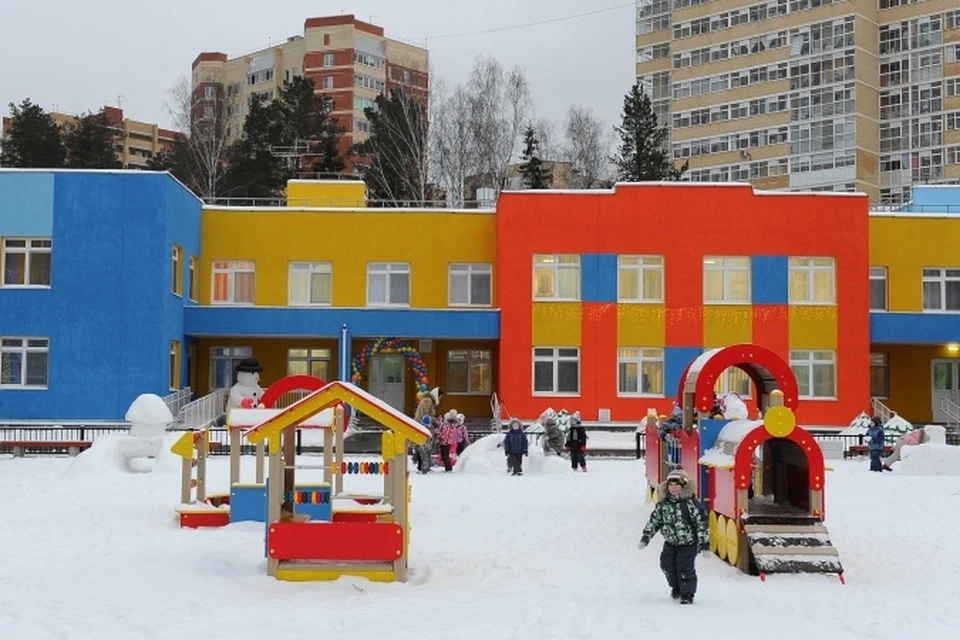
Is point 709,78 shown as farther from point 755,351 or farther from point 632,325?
point 755,351

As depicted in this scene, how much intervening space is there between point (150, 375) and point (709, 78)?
179 ft

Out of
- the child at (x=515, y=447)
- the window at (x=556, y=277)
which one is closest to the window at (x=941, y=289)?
the window at (x=556, y=277)

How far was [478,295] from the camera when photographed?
40250 millimetres

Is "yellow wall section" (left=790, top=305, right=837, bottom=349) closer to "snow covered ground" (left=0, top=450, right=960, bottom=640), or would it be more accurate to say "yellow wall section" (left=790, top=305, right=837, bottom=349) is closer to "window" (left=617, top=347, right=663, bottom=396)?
"window" (left=617, top=347, right=663, bottom=396)

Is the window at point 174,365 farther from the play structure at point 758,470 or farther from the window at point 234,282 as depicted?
the play structure at point 758,470

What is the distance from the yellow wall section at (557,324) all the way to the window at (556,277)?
1.02ft

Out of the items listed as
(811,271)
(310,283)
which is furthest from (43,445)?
(811,271)

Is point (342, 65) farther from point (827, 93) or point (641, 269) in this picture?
point (641, 269)

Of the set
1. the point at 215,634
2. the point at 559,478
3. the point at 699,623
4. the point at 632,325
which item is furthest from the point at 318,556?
the point at 632,325

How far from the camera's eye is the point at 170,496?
829 inches

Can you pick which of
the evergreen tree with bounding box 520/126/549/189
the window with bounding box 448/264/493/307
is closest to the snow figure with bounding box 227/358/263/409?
the window with bounding box 448/264/493/307

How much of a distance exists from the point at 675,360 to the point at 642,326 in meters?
1.48

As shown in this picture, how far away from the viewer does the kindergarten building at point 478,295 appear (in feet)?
114

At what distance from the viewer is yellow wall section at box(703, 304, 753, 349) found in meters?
38.2
